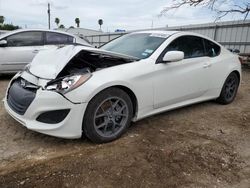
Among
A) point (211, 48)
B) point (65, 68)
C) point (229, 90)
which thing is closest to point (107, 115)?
point (65, 68)

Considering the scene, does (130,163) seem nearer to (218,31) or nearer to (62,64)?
(62,64)

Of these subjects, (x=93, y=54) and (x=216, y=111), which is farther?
(x=216, y=111)

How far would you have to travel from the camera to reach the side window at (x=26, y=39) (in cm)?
730

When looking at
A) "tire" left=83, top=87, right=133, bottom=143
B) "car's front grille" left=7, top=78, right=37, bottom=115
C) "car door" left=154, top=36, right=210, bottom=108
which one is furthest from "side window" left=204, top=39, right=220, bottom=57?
"car's front grille" left=7, top=78, right=37, bottom=115

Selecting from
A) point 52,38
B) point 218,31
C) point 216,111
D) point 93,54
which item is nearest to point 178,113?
point 216,111

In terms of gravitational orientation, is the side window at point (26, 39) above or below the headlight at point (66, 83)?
above

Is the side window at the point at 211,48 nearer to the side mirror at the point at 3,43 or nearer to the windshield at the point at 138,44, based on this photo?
the windshield at the point at 138,44

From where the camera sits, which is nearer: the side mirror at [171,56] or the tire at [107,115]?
the tire at [107,115]

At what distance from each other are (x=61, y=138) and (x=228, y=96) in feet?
11.6

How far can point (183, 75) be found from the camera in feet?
14.0

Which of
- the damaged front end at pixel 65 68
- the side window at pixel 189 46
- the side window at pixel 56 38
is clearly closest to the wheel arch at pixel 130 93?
the damaged front end at pixel 65 68

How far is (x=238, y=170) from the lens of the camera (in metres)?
2.97

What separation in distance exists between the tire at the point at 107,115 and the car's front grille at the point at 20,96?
0.69 metres

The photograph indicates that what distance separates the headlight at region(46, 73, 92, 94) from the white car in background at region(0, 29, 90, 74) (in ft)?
13.3
